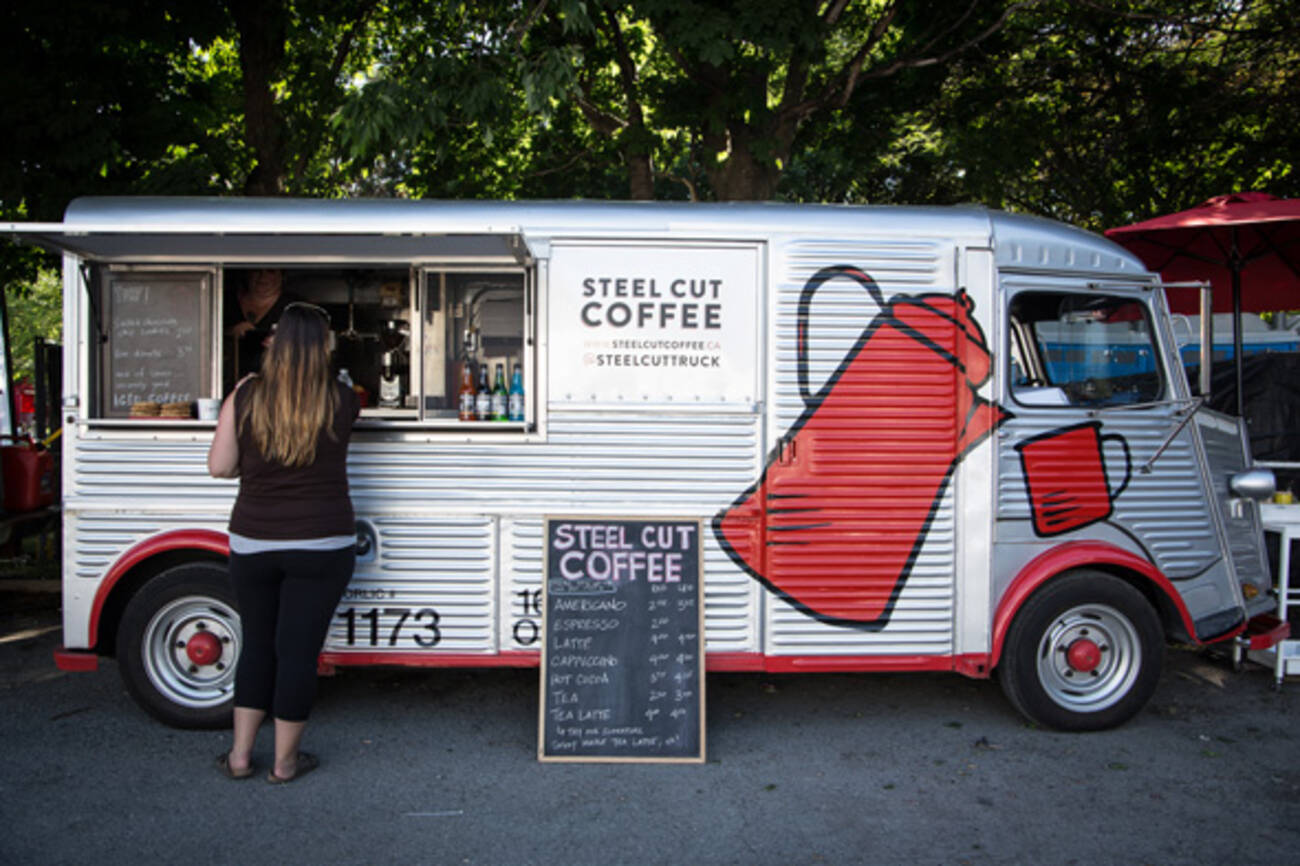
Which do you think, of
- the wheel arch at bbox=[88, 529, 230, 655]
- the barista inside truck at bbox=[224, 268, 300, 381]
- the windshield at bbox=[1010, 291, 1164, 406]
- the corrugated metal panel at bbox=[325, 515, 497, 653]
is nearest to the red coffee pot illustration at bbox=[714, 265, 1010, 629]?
the windshield at bbox=[1010, 291, 1164, 406]

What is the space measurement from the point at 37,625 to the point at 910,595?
21.4ft

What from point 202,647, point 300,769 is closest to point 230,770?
point 300,769

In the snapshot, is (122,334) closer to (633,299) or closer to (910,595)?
(633,299)

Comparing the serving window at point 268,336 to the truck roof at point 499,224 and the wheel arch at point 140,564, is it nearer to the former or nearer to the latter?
the truck roof at point 499,224

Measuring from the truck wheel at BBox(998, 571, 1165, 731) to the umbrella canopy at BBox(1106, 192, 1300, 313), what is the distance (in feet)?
8.08

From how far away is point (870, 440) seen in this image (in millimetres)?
4715

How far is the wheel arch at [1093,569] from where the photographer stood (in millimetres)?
4656

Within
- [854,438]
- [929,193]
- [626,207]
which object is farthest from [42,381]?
[929,193]

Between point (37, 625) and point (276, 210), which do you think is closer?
point (276, 210)

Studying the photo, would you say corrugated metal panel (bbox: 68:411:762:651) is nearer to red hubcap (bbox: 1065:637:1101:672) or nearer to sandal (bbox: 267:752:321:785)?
sandal (bbox: 267:752:321:785)

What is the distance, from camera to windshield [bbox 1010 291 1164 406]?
4.91m

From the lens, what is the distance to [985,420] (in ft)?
15.4

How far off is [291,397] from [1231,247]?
A: 20.3 feet

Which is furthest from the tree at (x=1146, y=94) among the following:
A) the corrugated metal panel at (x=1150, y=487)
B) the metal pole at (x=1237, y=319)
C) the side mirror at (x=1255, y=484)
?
the corrugated metal panel at (x=1150, y=487)
